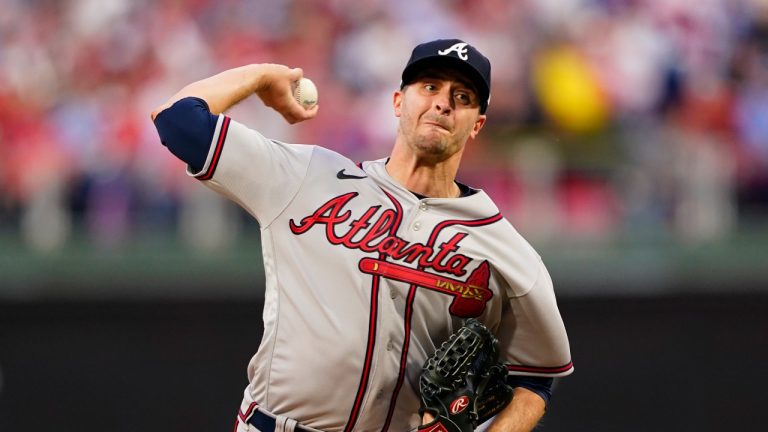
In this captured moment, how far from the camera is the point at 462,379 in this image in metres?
3.26

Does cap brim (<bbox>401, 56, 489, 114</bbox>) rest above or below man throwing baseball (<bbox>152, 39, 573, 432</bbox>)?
above

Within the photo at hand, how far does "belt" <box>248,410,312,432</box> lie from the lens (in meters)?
3.33

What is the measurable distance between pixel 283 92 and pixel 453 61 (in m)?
0.47

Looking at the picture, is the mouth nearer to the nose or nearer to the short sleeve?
the nose

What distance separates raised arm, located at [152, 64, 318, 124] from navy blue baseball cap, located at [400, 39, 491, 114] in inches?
12.7

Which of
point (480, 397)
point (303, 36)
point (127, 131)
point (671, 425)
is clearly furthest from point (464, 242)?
point (303, 36)

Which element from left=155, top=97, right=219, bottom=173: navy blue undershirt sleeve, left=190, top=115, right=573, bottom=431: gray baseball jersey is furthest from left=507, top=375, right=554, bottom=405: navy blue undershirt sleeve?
left=155, top=97, right=219, bottom=173: navy blue undershirt sleeve

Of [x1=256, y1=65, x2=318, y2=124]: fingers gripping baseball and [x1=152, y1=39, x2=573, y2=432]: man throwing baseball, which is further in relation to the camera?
[x1=256, y1=65, x2=318, y2=124]: fingers gripping baseball

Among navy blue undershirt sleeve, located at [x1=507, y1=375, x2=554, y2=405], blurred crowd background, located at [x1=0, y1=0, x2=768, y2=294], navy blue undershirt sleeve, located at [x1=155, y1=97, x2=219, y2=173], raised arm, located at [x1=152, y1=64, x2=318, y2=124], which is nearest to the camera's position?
navy blue undershirt sleeve, located at [x1=155, y1=97, x2=219, y2=173]

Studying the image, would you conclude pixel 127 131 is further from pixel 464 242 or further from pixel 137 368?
pixel 464 242

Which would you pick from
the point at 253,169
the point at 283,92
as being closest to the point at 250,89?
the point at 283,92

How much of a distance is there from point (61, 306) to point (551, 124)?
3.42 meters

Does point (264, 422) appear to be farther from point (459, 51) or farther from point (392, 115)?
point (392, 115)

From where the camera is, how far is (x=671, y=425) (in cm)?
Answer: 682
